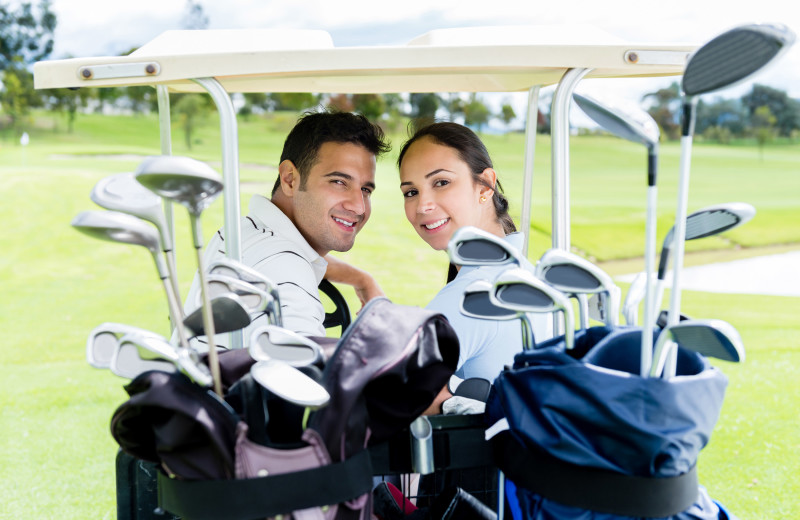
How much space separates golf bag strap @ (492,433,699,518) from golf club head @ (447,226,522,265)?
0.32 metres

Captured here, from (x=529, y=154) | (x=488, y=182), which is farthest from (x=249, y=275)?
(x=529, y=154)

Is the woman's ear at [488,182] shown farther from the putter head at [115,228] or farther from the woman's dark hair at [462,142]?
the putter head at [115,228]

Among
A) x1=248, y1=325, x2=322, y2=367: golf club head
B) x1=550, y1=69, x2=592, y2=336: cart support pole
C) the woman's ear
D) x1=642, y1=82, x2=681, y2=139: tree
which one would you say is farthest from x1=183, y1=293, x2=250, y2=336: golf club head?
x1=642, y1=82, x2=681, y2=139: tree

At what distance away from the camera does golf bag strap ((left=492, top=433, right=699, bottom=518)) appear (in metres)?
1.15

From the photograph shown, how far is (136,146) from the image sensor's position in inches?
1164

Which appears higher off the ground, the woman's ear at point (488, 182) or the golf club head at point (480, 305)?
the woman's ear at point (488, 182)

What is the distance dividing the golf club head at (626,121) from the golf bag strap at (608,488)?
497 mm

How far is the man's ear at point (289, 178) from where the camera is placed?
8.20 feet

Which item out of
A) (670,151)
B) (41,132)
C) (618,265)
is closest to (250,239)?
(618,265)

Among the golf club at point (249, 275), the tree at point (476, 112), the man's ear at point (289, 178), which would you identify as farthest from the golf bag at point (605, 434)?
the tree at point (476, 112)

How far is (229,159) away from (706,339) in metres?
0.95

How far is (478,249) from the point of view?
4.26ft

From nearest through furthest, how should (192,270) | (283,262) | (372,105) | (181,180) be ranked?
(181,180) < (283,262) < (192,270) < (372,105)

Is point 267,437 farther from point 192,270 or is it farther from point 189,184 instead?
point 192,270
